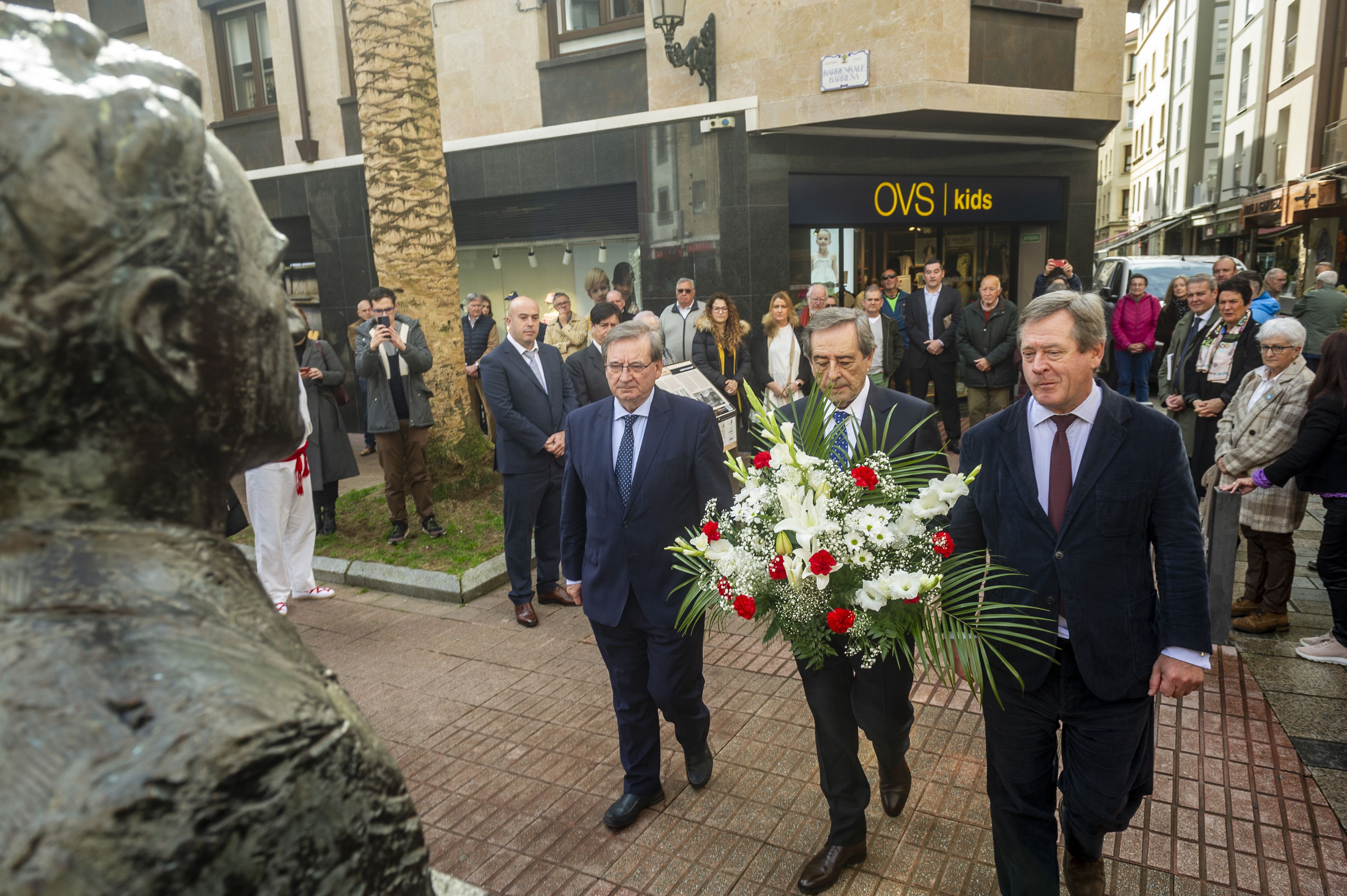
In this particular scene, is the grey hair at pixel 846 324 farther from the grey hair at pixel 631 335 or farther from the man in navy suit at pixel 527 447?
the man in navy suit at pixel 527 447

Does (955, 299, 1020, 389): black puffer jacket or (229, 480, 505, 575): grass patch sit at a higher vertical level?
(955, 299, 1020, 389): black puffer jacket

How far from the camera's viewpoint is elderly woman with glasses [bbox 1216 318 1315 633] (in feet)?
17.7

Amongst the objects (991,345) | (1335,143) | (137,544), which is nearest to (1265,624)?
(991,345)

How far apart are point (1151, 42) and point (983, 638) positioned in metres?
60.0

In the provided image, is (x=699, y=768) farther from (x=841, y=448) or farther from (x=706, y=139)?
(x=706, y=139)

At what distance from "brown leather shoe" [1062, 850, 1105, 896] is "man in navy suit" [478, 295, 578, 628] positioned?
149 inches

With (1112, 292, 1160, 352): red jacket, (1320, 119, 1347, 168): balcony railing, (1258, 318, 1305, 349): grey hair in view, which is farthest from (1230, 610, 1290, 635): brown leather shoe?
(1320, 119, 1347, 168): balcony railing

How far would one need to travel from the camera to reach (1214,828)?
3.64 m

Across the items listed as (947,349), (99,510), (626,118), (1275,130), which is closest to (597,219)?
(626,118)

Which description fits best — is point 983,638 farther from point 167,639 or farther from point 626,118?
point 626,118

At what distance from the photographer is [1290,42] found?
27094mm

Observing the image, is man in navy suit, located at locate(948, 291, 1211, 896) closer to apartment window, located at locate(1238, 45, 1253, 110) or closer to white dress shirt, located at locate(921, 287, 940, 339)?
white dress shirt, located at locate(921, 287, 940, 339)

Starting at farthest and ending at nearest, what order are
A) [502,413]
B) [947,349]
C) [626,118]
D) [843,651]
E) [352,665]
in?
1. [626,118]
2. [947,349]
3. [502,413]
4. [352,665]
5. [843,651]

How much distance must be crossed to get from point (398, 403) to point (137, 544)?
7474 mm
